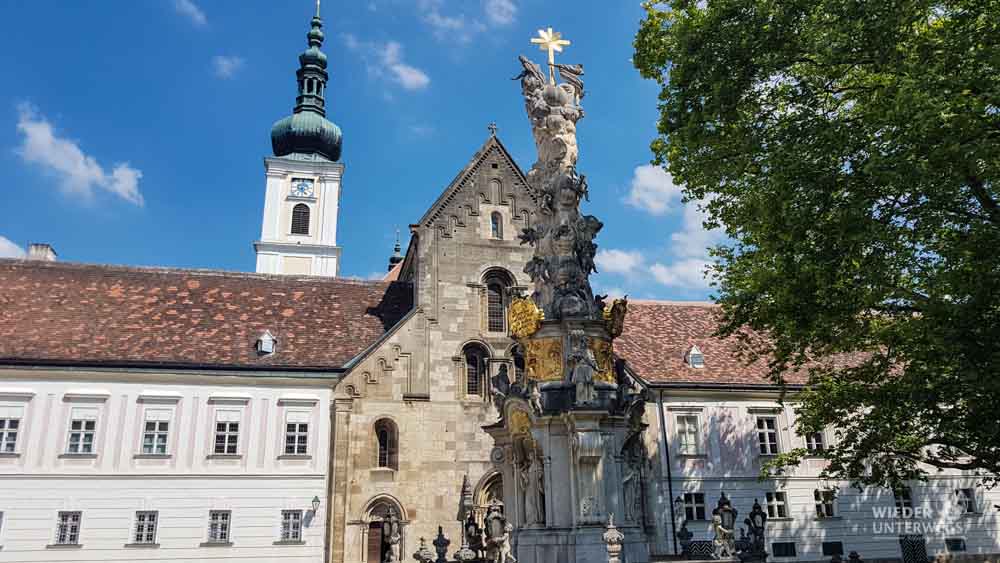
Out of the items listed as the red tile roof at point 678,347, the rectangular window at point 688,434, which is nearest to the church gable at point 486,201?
the red tile roof at point 678,347

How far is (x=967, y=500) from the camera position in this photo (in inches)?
1171

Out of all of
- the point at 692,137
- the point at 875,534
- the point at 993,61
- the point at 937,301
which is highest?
the point at 692,137

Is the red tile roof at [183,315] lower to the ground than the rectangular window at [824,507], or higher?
higher

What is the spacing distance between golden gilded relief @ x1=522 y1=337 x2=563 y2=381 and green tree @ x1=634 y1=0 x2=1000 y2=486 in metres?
4.55

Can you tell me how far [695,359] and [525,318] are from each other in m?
18.3

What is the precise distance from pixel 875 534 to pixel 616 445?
815 inches

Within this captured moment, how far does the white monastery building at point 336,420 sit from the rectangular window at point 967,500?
0.09m

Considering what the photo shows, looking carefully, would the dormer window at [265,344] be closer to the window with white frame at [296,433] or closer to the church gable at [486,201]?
the window with white frame at [296,433]

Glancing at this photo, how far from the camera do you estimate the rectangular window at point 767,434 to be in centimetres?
2922

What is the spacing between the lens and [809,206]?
1323 centimetres

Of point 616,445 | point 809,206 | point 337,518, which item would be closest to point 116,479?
point 337,518

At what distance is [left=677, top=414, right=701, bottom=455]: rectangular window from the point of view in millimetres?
28750

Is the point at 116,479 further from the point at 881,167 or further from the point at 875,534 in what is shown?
the point at 875,534

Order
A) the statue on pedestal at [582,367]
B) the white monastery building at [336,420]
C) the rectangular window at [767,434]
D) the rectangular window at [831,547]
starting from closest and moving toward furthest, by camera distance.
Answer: the statue on pedestal at [582,367] < the white monastery building at [336,420] < the rectangular window at [831,547] < the rectangular window at [767,434]
